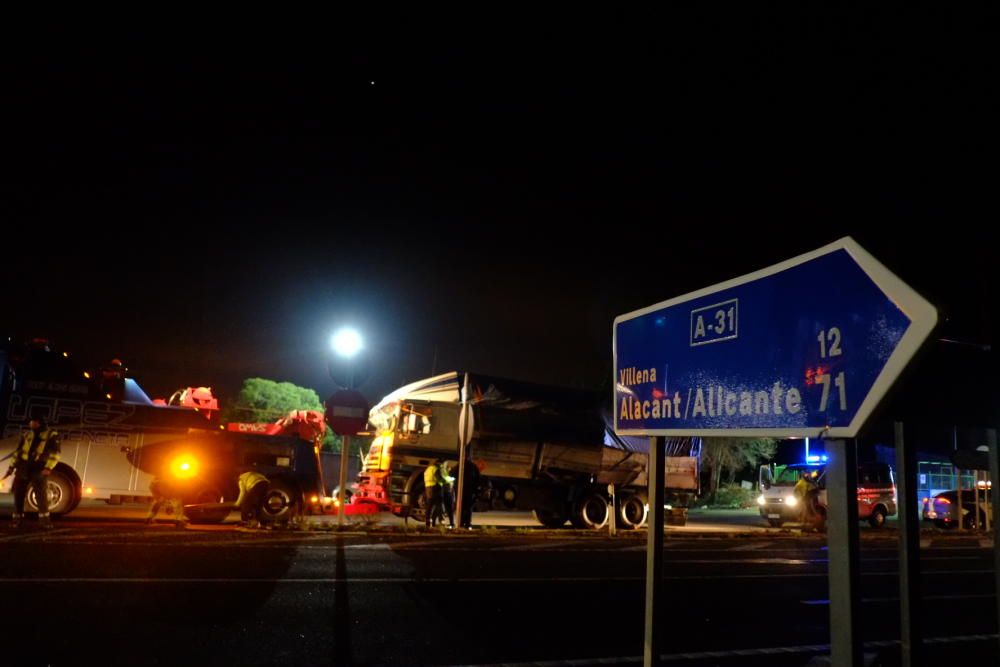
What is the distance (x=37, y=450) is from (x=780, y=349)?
1478cm

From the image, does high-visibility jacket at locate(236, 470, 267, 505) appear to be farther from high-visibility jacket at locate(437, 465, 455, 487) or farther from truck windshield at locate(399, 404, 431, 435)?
high-visibility jacket at locate(437, 465, 455, 487)

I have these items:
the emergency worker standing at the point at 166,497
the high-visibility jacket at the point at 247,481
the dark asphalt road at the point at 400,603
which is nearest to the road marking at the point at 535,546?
the dark asphalt road at the point at 400,603

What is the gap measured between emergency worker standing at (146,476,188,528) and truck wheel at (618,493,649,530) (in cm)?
1010

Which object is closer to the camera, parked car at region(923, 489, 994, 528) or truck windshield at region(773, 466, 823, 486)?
truck windshield at region(773, 466, 823, 486)

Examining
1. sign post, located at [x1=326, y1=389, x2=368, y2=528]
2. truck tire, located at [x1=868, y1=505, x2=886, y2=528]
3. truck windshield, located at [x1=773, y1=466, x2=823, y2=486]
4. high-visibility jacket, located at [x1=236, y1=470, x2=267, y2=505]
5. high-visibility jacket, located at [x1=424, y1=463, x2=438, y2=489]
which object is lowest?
truck tire, located at [x1=868, y1=505, x2=886, y2=528]

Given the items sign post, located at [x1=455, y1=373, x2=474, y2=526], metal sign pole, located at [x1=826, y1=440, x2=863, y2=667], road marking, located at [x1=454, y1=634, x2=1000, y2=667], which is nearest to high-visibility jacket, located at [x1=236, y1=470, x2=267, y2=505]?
sign post, located at [x1=455, y1=373, x2=474, y2=526]

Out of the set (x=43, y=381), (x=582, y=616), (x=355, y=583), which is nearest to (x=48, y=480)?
(x=43, y=381)

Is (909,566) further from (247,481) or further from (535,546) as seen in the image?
(247,481)

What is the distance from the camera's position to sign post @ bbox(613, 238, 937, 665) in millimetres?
2197

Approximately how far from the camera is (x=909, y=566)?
8.27 ft

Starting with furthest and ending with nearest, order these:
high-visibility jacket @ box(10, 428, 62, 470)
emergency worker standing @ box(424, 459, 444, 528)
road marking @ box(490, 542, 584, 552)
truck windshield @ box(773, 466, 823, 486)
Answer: truck windshield @ box(773, 466, 823, 486)
emergency worker standing @ box(424, 459, 444, 528)
high-visibility jacket @ box(10, 428, 62, 470)
road marking @ box(490, 542, 584, 552)

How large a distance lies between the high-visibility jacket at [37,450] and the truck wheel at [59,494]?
2.95 feet

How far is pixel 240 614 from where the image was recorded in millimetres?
6859

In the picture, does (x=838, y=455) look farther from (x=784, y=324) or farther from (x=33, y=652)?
(x=33, y=652)
